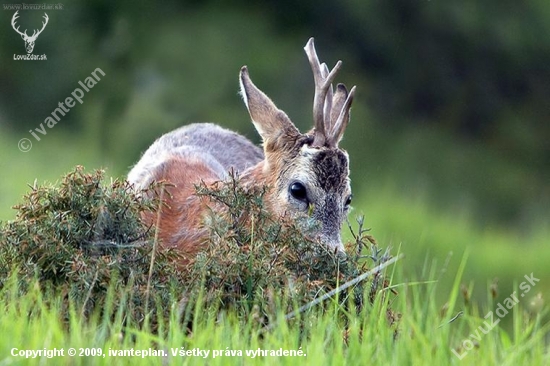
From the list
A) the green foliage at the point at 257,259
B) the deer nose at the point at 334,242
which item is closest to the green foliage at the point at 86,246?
the green foliage at the point at 257,259

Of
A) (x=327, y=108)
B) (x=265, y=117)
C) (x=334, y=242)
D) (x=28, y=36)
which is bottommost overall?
(x=334, y=242)

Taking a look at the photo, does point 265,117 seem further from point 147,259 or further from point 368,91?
point 368,91

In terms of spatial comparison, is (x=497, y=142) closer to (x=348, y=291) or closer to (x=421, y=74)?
(x=421, y=74)

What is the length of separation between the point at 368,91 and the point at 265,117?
7845 mm

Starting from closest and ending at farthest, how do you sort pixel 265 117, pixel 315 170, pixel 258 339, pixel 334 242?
pixel 258 339
pixel 334 242
pixel 315 170
pixel 265 117

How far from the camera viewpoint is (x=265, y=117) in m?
7.68

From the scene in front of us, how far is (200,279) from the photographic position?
Answer: 5891mm

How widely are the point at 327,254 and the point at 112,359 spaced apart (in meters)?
1.84

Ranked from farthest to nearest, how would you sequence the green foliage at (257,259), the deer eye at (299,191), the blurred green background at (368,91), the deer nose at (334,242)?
the blurred green background at (368,91) → the deer eye at (299,191) → the deer nose at (334,242) → the green foliage at (257,259)

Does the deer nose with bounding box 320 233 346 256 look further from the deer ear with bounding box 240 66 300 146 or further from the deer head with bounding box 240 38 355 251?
the deer ear with bounding box 240 66 300 146

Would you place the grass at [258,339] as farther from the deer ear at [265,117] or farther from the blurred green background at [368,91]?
the blurred green background at [368,91]

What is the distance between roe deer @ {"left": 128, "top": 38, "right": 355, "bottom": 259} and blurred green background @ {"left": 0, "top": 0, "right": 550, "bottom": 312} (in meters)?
4.33

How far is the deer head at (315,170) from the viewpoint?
22.4 ft

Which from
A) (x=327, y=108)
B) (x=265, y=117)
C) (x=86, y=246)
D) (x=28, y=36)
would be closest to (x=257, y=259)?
(x=86, y=246)
